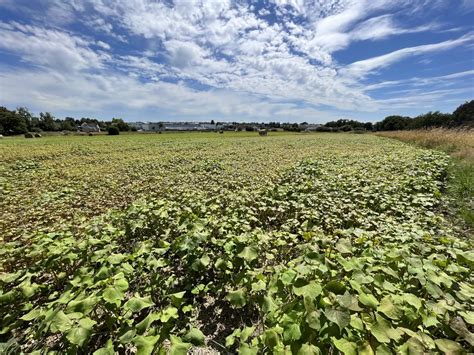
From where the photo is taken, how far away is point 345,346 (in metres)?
1.42

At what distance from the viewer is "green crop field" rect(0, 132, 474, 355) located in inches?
63.6

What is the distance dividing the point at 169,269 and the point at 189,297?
0.70 meters

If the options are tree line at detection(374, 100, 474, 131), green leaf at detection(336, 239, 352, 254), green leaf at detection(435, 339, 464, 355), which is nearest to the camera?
green leaf at detection(435, 339, 464, 355)

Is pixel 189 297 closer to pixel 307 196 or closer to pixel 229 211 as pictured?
pixel 229 211

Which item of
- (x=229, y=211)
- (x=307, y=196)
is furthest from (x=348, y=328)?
(x=307, y=196)

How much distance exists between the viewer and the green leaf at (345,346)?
1.39 m

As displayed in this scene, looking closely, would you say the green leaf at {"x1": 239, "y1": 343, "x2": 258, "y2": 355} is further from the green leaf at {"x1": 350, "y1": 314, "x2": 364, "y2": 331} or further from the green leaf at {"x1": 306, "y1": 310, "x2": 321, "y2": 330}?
the green leaf at {"x1": 350, "y1": 314, "x2": 364, "y2": 331}

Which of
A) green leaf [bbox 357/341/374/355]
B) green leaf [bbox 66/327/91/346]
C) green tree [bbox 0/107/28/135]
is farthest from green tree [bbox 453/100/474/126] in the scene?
green tree [bbox 0/107/28/135]

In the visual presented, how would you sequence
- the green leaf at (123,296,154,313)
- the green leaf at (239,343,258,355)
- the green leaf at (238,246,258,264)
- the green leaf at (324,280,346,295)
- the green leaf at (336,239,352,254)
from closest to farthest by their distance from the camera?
the green leaf at (239,343,258,355)
the green leaf at (324,280,346,295)
the green leaf at (123,296,154,313)
the green leaf at (336,239,352,254)
the green leaf at (238,246,258,264)

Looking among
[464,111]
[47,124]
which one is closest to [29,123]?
[47,124]

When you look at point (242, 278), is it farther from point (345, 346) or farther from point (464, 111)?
point (464, 111)

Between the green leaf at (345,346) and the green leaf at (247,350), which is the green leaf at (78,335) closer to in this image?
the green leaf at (247,350)

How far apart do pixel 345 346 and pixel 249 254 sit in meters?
1.27

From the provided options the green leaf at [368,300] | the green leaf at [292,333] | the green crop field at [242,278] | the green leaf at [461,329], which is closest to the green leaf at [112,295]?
the green crop field at [242,278]
